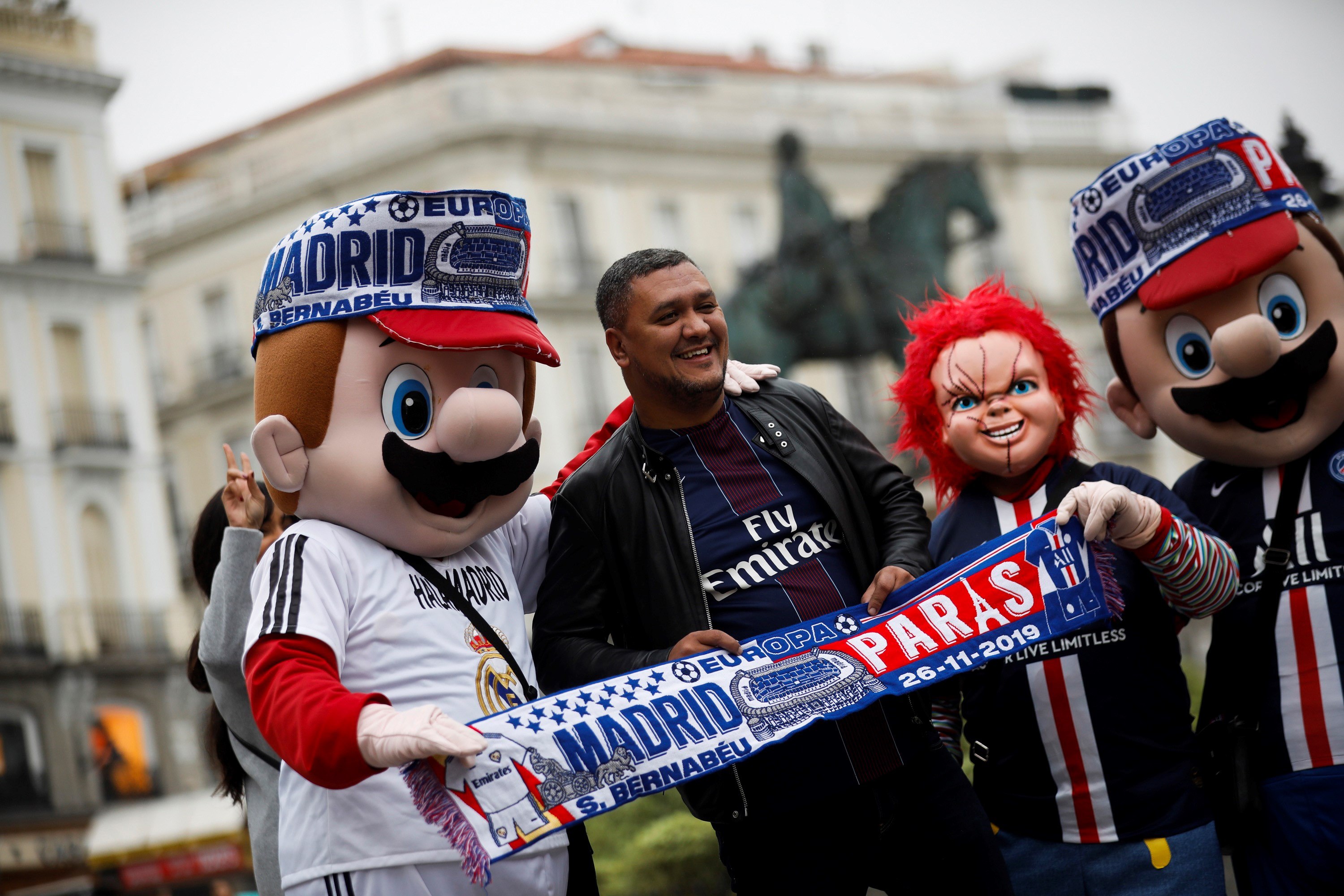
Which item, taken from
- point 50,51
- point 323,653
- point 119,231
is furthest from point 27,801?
point 323,653

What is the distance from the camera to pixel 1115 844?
11.9ft

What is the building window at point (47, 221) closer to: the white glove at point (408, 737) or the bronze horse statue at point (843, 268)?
the bronze horse statue at point (843, 268)

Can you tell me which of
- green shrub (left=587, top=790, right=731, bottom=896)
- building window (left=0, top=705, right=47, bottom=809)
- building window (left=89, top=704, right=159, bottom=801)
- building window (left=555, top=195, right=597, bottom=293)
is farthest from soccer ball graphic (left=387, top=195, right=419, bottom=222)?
building window (left=555, top=195, right=597, bottom=293)

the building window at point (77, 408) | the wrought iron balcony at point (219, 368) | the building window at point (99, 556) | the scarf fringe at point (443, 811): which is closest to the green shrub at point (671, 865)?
the scarf fringe at point (443, 811)

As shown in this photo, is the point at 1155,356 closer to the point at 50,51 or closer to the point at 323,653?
the point at 323,653

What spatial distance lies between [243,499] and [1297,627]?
2.87 m

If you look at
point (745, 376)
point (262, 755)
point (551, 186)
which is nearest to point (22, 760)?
point (551, 186)

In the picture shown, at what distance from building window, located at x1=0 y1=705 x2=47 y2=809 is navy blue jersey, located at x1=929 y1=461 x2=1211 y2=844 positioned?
20.8 m

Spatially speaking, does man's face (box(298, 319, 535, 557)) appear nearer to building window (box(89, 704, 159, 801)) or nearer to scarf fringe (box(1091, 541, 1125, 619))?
scarf fringe (box(1091, 541, 1125, 619))

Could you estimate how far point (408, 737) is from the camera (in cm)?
281

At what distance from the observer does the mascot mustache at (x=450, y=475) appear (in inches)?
134

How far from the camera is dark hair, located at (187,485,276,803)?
4.22 m

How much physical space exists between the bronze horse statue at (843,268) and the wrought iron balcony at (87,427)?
1393cm

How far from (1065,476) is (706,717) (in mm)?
1257
